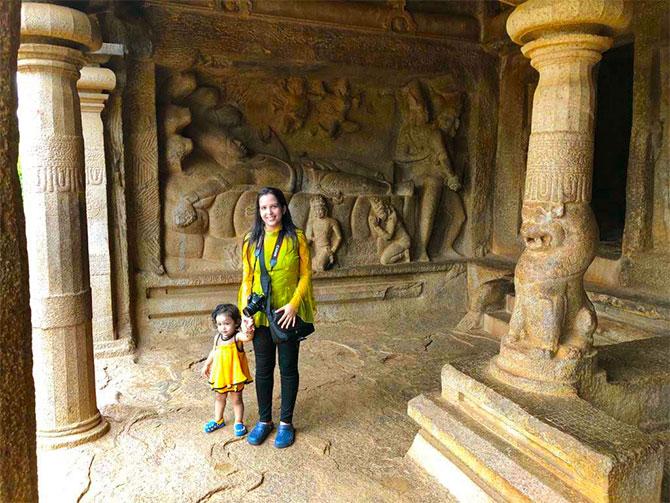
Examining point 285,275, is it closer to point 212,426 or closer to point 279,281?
A: point 279,281

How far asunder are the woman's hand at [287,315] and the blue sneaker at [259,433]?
77cm

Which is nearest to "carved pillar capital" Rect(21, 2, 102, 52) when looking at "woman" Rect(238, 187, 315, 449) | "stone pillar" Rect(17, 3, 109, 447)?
"stone pillar" Rect(17, 3, 109, 447)

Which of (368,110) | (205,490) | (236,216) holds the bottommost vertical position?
(205,490)

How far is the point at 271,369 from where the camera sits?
11.5 feet

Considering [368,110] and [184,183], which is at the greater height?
[368,110]

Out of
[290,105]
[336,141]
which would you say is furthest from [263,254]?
[336,141]

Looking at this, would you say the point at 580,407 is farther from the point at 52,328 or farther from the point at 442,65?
the point at 442,65

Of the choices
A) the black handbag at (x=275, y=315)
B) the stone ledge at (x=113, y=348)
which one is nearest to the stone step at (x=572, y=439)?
the black handbag at (x=275, y=315)

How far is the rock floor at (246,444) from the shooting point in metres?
3.04

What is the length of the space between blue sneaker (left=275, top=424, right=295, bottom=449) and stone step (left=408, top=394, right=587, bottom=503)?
767mm

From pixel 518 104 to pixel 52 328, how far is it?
5.82m

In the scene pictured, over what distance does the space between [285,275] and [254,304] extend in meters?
0.26

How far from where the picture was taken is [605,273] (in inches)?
217

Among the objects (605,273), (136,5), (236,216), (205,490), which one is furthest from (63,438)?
(605,273)
